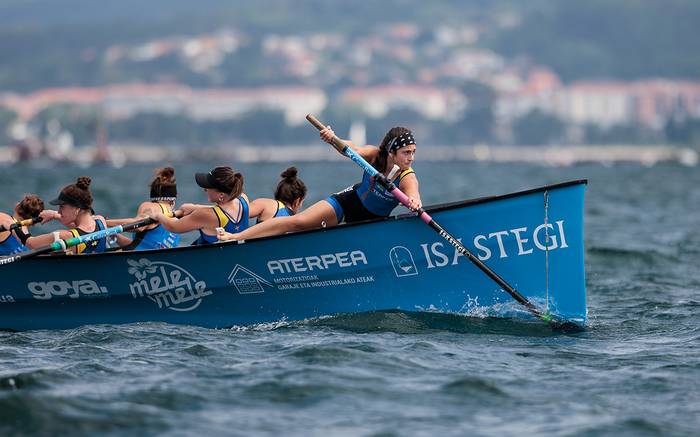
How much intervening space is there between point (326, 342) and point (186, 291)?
1.88 meters

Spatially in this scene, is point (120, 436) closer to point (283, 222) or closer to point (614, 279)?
point (283, 222)

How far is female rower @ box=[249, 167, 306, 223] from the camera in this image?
40.7 feet

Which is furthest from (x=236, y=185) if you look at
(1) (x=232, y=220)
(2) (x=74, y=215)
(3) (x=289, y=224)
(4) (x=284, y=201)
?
(2) (x=74, y=215)

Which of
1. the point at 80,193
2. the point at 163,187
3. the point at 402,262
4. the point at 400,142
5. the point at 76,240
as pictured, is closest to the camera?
the point at 400,142

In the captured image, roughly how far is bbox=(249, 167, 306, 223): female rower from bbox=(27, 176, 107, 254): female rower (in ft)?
4.66

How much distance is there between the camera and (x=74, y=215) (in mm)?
12102

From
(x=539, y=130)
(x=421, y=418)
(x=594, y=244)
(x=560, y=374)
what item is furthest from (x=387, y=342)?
(x=539, y=130)

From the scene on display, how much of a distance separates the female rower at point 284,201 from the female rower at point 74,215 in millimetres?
1422

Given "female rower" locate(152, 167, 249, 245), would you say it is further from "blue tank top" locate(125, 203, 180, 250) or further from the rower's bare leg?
"blue tank top" locate(125, 203, 180, 250)

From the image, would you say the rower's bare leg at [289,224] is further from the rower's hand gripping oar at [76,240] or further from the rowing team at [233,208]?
the rower's hand gripping oar at [76,240]

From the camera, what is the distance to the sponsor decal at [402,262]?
449 inches

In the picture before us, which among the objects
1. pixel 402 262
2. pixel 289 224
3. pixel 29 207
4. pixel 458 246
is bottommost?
pixel 402 262

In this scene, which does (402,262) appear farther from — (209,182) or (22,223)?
(22,223)

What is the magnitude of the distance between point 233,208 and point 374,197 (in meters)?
1.24
